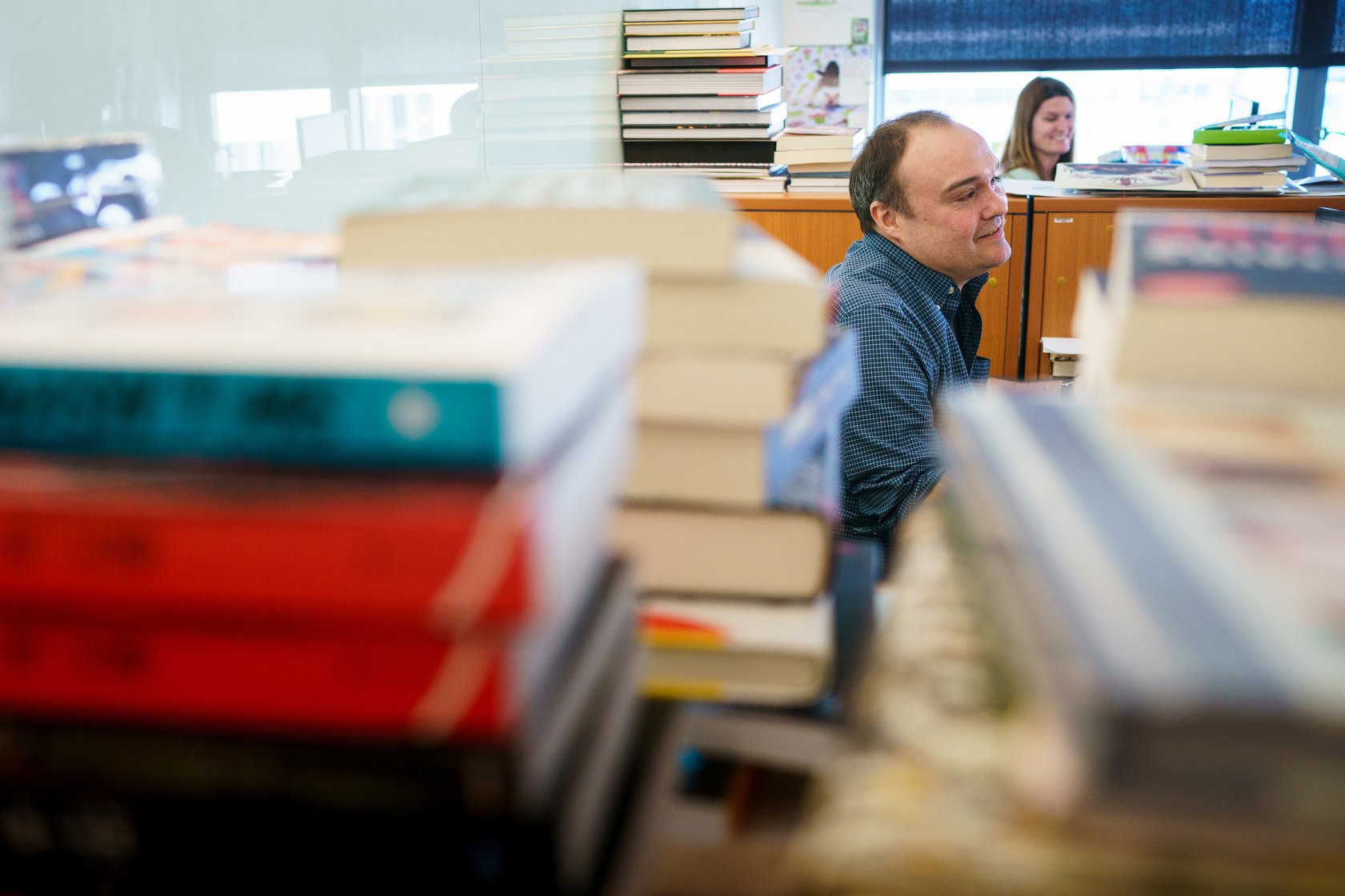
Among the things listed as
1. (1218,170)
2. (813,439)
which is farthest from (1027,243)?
(813,439)

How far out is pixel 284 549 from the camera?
13.5 inches

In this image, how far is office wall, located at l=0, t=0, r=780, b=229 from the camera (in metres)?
0.90

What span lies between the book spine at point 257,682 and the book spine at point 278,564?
0.01 meters

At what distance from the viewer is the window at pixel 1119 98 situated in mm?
5160

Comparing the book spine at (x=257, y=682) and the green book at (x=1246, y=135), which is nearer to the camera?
the book spine at (x=257, y=682)

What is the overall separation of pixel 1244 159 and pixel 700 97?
5.15 feet

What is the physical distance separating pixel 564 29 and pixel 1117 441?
90.9 inches

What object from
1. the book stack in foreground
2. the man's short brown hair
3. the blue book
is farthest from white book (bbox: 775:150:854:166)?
the book stack in foreground

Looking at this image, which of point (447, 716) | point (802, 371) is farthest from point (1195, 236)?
point (447, 716)

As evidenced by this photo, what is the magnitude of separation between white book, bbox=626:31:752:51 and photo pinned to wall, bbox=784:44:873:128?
212 cm

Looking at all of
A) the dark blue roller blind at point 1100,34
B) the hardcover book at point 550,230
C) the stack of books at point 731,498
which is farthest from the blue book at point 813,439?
the dark blue roller blind at point 1100,34

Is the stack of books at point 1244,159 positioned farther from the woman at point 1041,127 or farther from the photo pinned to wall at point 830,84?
the photo pinned to wall at point 830,84

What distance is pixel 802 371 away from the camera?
2.13ft

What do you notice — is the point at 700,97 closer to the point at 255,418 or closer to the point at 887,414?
Result: the point at 887,414
